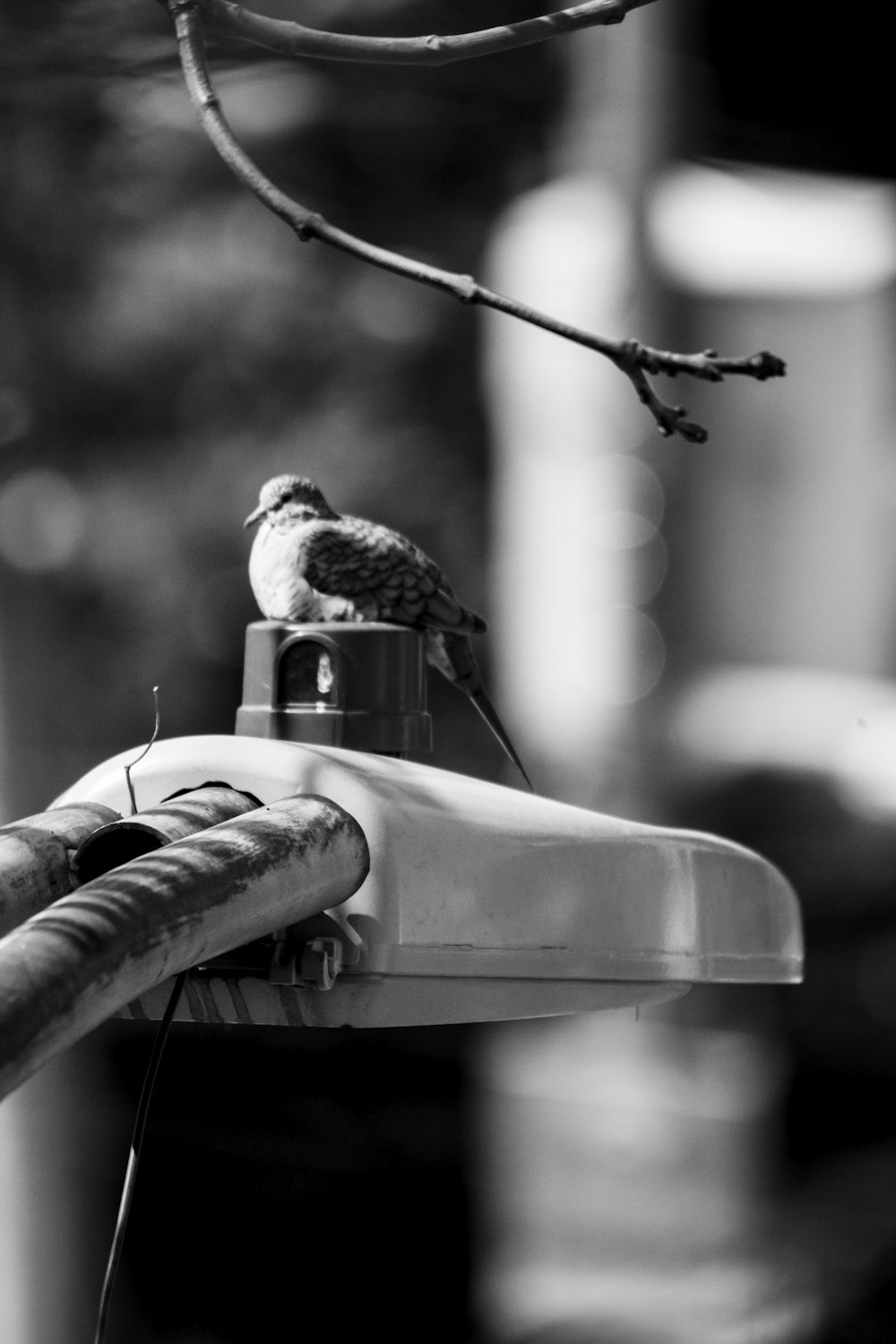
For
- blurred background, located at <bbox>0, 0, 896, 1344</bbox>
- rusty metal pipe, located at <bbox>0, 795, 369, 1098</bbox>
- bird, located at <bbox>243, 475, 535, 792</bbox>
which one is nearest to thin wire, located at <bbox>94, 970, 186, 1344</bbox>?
rusty metal pipe, located at <bbox>0, 795, 369, 1098</bbox>

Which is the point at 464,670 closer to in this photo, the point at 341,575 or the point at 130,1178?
the point at 341,575

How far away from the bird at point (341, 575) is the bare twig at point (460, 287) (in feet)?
0.39

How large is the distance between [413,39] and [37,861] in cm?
24

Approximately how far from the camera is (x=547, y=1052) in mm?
1731

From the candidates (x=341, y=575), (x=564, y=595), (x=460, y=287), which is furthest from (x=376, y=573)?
(x=564, y=595)

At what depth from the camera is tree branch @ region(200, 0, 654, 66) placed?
0.40 metres

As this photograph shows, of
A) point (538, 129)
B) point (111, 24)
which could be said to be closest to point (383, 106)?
point (538, 129)

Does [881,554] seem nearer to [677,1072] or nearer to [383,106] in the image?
[677,1072]

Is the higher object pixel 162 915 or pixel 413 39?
pixel 413 39

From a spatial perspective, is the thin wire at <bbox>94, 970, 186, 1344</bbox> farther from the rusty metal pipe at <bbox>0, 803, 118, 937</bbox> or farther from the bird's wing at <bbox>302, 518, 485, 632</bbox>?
the bird's wing at <bbox>302, 518, 485, 632</bbox>

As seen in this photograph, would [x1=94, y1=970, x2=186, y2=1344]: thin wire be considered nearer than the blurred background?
Yes

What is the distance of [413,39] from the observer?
0.42 metres

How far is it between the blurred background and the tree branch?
106 centimetres

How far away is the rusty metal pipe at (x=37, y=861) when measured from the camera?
352mm
